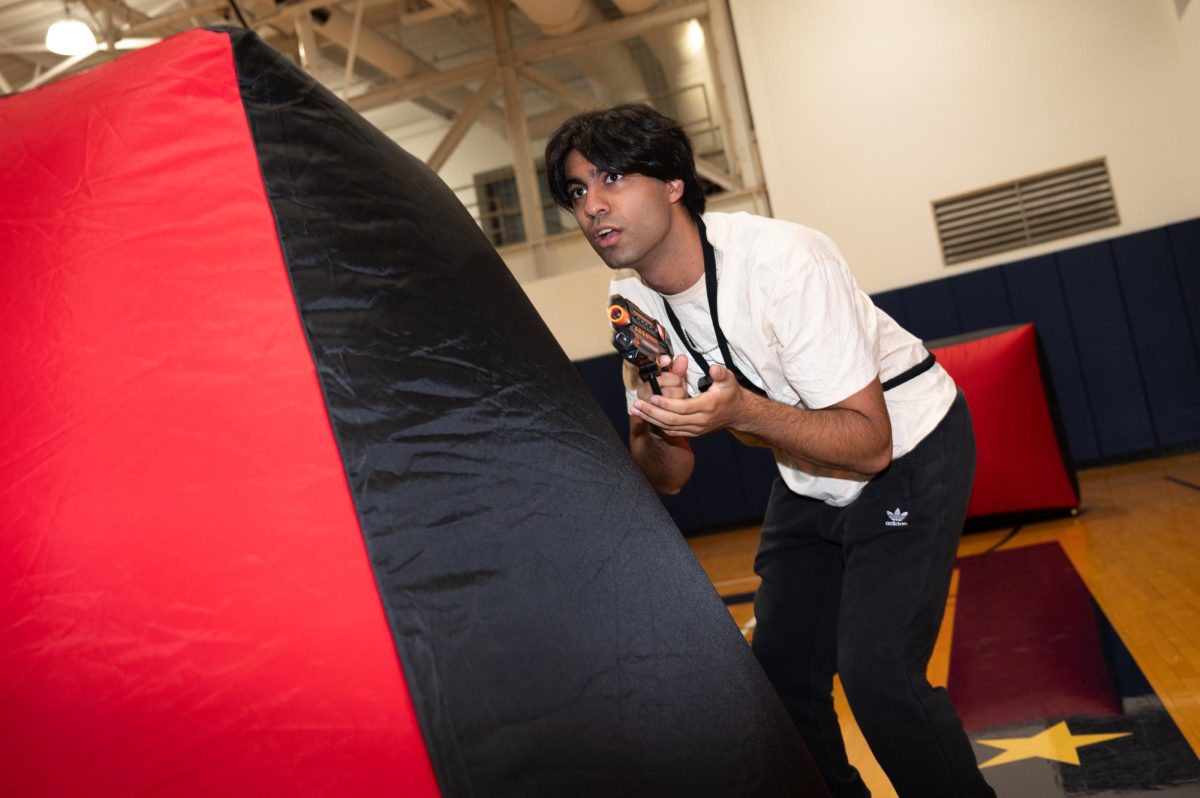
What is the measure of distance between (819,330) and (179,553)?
0.92m

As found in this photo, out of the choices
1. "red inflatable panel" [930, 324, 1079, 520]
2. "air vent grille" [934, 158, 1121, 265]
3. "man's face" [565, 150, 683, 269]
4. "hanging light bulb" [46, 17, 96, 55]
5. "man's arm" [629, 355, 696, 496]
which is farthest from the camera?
"air vent grille" [934, 158, 1121, 265]

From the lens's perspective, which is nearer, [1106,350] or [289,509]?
[289,509]

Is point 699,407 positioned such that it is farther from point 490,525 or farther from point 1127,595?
point 1127,595

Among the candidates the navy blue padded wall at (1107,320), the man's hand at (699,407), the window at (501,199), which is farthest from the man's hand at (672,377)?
the window at (501,199)

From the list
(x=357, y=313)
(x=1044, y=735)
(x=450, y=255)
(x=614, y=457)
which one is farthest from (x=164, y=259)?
(x=1044, y=735)

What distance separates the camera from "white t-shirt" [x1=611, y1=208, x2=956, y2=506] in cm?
150

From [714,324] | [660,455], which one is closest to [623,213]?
[714,324]

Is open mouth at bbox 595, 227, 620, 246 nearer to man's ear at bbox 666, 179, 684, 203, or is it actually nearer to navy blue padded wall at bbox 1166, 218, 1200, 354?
man's ear at bbox 666, 179, 684, 203

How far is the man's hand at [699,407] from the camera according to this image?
1389 mm

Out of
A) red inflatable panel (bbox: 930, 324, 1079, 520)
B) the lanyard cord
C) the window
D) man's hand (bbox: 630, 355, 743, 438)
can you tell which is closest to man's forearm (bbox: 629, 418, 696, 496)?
the lanyard cord

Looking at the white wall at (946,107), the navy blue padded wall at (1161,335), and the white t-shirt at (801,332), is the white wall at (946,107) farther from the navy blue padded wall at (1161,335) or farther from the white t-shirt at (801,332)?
the white t-shirt at (801,332)

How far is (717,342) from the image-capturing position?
169 cm

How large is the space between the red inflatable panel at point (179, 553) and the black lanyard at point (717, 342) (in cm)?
71

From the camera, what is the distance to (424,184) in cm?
144
